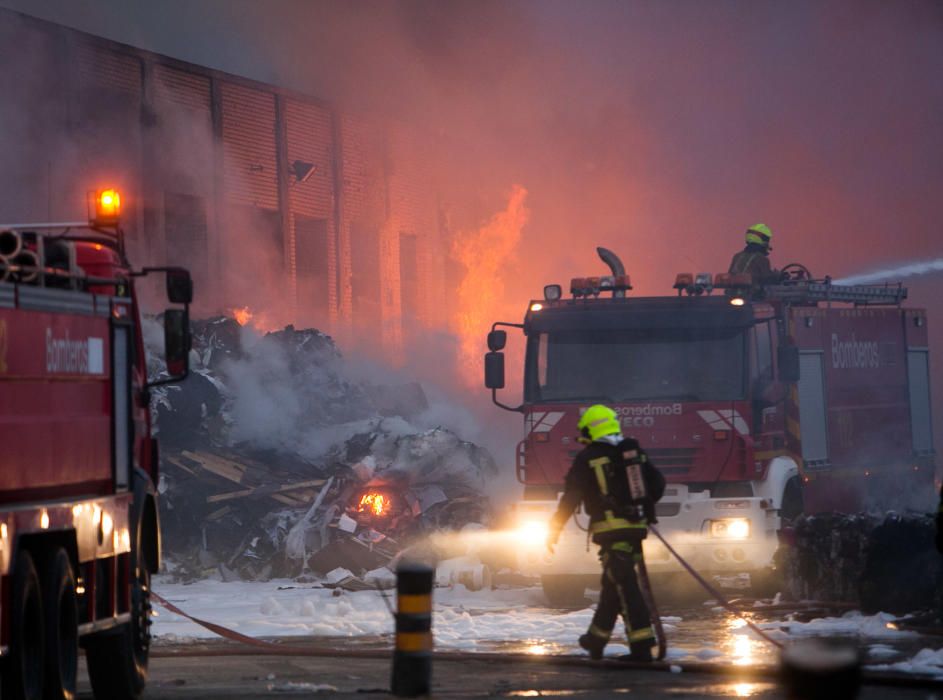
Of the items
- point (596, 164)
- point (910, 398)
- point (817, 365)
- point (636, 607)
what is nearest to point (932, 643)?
point (636, 607)

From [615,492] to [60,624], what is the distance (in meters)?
4.00

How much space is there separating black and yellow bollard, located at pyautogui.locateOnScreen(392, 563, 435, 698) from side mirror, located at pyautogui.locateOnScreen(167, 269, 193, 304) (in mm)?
2371

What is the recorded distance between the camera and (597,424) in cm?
1132

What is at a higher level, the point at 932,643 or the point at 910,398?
the point at 910,398

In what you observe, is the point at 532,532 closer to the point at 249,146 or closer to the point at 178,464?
the point at 178,464

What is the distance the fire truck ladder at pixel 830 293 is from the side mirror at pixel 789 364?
120 cm

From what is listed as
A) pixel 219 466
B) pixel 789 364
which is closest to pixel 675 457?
pixel 789 364

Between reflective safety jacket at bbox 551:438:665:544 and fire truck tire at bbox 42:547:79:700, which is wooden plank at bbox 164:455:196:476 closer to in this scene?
reflective safety jacket at bbox 551:438:665:544

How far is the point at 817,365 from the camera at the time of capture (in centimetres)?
1758

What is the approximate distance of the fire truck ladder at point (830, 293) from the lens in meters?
17.0

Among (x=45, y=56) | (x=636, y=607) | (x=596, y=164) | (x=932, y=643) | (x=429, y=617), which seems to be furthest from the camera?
(x=596, y=164)

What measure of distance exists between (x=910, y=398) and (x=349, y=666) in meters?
10.6

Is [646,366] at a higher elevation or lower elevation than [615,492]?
higher

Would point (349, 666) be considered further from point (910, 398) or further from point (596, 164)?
point (596, 164)
